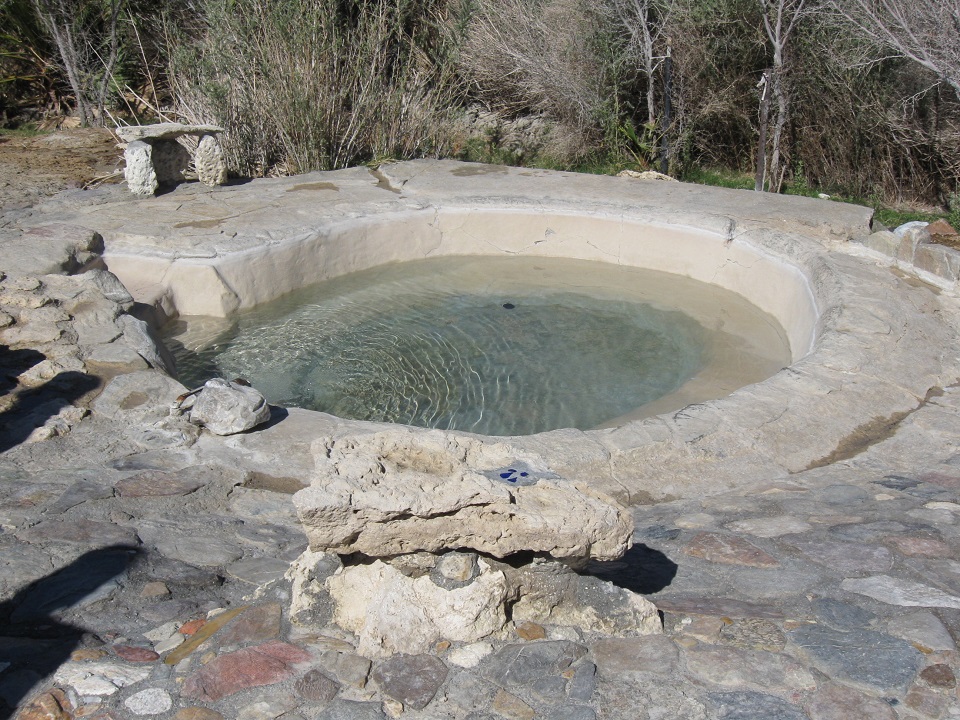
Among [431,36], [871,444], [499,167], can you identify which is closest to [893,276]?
[871,444]

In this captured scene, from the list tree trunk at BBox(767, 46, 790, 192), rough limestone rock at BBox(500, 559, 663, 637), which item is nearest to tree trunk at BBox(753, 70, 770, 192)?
tree trunk at BBox(767, 46, 790, 192)

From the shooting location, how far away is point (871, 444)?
12.4 ft

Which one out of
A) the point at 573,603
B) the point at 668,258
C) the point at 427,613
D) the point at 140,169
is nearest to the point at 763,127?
the point at 668,258

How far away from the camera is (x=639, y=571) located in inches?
108

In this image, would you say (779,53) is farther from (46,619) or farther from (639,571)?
(46,619)

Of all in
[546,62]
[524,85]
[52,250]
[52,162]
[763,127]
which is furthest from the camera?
[524,85]

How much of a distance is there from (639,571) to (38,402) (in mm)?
2507

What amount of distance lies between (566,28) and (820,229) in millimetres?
3749

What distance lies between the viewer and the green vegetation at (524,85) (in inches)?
280

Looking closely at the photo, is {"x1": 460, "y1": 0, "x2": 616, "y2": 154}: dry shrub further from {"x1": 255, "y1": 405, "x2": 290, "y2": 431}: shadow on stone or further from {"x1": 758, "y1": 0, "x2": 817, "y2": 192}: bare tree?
{"x1": 255, "y1": 405, "x2": 290, "y2": 431}: shadow on stone

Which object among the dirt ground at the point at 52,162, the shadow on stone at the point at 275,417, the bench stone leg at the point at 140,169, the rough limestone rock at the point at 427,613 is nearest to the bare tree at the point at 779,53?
the bench stone leg at the point at 140,169

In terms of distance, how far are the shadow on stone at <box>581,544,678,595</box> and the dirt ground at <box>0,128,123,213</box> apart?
4.96 m

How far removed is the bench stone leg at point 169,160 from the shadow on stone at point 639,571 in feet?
16.1

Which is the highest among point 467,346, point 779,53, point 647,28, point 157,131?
point 647,28
